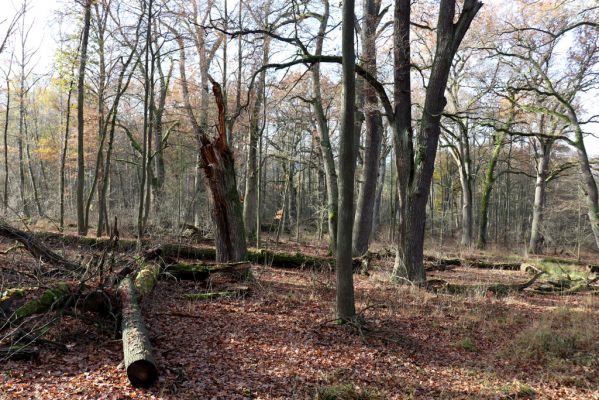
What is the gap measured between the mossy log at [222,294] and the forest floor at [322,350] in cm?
17

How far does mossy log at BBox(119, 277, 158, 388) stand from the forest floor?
13 cm

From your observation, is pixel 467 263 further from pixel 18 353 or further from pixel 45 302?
pixel 18 353

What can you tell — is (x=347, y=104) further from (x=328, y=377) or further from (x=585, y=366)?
(x=585, y=366)

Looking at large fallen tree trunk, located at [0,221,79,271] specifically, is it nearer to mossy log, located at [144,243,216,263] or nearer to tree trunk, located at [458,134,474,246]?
mossy log, located at [144,243,216,263]

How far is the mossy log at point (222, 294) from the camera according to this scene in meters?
7.97

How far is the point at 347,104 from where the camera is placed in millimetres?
6152

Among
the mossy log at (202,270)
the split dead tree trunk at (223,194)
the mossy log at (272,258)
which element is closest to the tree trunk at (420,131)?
the mossy log at (272,258)

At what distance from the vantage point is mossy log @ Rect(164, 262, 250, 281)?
902 centimetres

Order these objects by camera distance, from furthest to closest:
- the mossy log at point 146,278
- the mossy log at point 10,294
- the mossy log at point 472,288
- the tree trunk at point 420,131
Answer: the mossy log at point 472,288 → the tree trunk at point 420,131 → the mossy log at point 146,278 → the mossy log at point 10,294

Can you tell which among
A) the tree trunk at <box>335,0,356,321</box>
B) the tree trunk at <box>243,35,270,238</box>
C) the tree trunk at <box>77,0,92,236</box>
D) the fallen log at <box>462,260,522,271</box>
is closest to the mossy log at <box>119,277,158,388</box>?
the tree trunk at <box>335,0,356,321</box>

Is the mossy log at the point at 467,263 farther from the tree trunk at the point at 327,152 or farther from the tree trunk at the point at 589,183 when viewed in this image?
the tree trunk at the point at 327,152

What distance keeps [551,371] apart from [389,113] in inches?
247

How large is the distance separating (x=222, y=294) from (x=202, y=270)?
1082 mm

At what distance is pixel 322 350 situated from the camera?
19.3 feet
